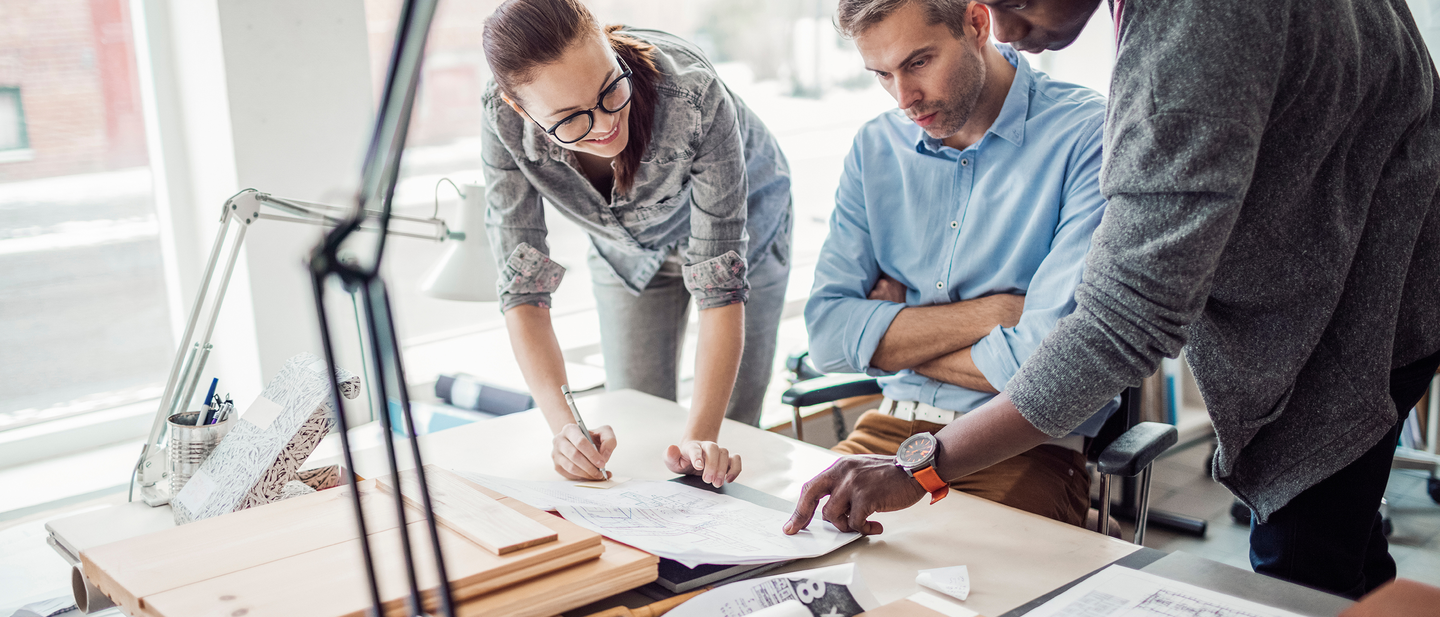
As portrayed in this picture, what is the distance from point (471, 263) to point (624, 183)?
408 millimetres

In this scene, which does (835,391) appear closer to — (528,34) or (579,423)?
(579,423)

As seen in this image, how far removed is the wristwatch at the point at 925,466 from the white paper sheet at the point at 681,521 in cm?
10

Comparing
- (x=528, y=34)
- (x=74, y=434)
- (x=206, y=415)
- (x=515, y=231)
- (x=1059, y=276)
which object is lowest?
(x=74, y=434)

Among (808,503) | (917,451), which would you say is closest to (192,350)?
(808,503)

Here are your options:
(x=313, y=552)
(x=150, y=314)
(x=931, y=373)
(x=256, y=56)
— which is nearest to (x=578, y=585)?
(x=313, y=552)

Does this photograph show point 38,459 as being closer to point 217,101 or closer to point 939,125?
point 217,101

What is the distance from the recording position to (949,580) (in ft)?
3.29

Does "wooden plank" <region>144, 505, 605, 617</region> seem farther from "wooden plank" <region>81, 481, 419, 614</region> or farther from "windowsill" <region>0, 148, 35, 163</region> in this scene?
"windowsill" <region>0, 148, 35, 163</region>

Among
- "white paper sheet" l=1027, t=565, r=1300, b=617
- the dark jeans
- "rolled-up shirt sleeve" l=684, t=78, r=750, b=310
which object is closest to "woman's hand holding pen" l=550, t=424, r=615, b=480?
"rolled-up shirt sleeve" l=684, t=78, r=750, b=310

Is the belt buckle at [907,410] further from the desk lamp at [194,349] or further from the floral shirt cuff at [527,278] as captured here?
the desk lamp at [194,349]

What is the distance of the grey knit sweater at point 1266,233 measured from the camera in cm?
89

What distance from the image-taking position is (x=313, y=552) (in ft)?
3.22

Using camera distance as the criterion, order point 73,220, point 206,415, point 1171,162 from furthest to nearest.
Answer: point 73,220 < point 206,415 < point 1171,162

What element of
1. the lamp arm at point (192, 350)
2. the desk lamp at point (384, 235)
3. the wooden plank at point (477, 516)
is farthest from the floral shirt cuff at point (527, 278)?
the desk lamp at point (384, 235)
